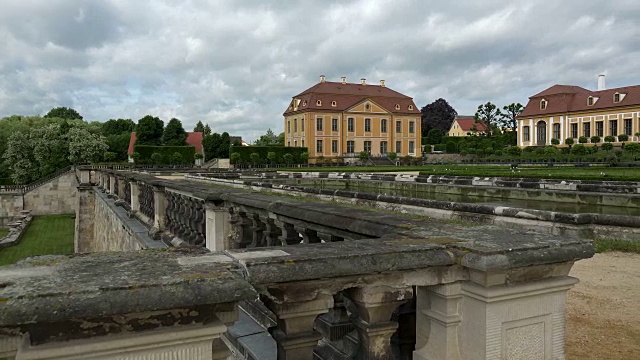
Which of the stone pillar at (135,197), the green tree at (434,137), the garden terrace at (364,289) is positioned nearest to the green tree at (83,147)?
the stone pillar at (135,197)

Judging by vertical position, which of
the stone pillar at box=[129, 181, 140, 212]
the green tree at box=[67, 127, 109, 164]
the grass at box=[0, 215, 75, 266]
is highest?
the green tree at box=[67, 127, 109, 164]

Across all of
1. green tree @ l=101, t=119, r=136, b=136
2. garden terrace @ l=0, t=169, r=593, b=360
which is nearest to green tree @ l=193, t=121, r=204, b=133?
green tree @ l=101, t=119, r=136, b=136

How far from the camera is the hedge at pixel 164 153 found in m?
52.7

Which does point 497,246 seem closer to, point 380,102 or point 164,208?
point 164,208

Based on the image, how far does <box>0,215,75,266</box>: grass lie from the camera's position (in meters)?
26.3

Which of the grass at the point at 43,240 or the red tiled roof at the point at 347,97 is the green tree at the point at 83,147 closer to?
the grass at the point at 43,240

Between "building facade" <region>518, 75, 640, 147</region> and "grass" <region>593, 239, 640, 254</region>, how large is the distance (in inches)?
1981

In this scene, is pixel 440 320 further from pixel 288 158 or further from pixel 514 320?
pixel 288 158

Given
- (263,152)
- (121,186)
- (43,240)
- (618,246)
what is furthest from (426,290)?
(263,152)

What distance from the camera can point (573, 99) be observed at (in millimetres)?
56625

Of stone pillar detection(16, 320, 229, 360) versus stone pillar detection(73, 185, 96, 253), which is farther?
stone pillar detection(73, 185, 96, 253)

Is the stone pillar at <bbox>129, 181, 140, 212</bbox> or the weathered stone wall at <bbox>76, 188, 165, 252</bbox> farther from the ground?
the stone pillar at <bbox>129, 181, 140, 212</bbox>

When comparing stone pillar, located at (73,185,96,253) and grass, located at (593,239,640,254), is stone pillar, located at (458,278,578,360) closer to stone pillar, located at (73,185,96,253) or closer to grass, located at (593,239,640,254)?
grass, located at (593,239,640,254)

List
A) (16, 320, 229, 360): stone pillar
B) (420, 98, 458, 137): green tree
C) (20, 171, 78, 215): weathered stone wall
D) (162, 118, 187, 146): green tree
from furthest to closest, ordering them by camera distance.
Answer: (420, 98, 458, 137): green tree, (162, 118, 187, 146): green tree, (20, 171, 78, 215): weathered stone wall, (16, 320, 229, 360): stone pillar
